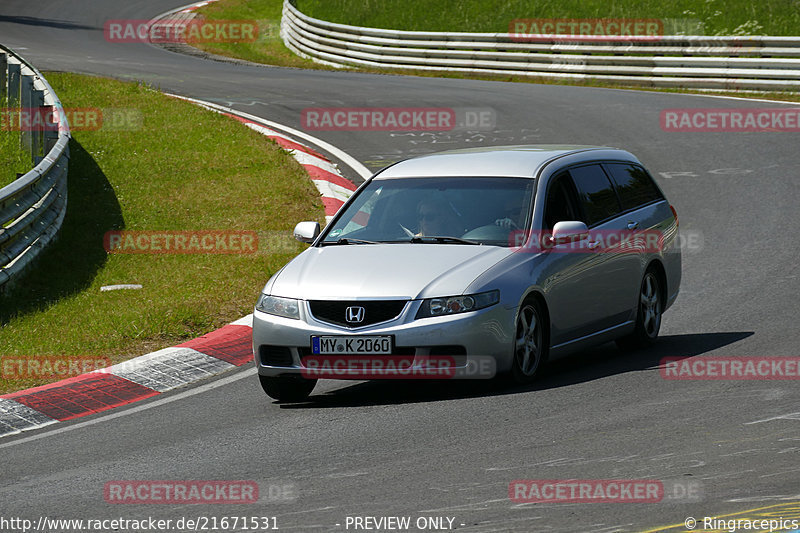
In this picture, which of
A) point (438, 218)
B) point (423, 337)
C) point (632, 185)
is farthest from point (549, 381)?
point (632, 185)

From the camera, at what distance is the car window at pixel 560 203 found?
9.30m

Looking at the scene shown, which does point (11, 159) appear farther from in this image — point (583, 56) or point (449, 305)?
point (583, 56)

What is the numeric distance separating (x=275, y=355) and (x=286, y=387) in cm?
35

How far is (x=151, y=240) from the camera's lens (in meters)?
A: 14.5

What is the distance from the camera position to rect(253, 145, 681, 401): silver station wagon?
8133 millimetres

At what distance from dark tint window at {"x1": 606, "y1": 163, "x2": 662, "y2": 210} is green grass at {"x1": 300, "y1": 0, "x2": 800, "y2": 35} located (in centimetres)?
2013

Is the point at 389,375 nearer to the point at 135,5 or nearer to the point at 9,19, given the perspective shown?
the point at 9,19

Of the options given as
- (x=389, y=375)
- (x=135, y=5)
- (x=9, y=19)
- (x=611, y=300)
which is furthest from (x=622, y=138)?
(x=135, y=5)

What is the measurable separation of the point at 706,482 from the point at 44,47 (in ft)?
105

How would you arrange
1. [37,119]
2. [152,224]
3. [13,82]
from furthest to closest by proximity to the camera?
1. [13,82]
2. [37,119]
3. [152,224]

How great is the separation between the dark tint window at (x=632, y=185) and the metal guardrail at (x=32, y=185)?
5.70m

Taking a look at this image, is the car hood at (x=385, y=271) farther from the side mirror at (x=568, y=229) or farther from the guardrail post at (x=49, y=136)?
the guardrail post at (x=49, y=136)

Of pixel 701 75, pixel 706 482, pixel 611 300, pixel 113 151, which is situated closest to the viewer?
pixel 706 482

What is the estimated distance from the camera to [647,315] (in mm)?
10211
